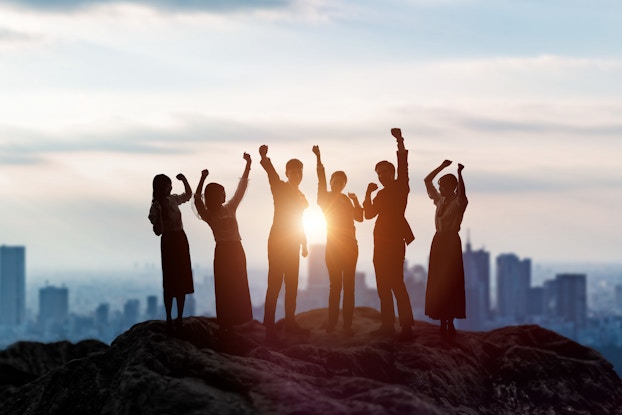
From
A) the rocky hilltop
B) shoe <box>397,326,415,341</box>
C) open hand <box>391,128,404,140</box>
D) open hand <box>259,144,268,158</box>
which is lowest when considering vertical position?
the rocky hilltop

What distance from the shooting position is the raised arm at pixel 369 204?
63.1 ft

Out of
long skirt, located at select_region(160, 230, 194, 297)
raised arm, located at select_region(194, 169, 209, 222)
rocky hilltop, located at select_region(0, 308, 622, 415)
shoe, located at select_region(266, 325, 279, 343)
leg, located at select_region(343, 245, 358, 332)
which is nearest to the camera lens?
rocky hilltop, located at select_region(0, 308, 622, 415)

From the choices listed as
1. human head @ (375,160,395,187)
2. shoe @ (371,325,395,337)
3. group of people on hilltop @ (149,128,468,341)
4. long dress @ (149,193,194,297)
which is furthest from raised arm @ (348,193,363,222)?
long dress @ (149,193,194,297)

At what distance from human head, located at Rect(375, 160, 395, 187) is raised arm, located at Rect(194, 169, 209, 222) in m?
3.60

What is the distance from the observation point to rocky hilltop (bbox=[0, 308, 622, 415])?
13.4 meters

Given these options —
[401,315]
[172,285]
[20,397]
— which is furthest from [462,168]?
[20,397]

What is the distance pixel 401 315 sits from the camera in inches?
766

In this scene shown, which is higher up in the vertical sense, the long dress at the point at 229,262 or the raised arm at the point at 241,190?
the raised arm at the point at 241,190

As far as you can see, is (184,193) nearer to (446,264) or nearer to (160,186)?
(160,186)

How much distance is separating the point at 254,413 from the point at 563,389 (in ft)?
28.5

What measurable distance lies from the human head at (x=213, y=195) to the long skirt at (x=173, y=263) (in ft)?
4.78

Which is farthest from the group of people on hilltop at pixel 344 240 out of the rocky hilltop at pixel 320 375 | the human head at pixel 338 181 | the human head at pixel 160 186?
the human head at pixel 160 186

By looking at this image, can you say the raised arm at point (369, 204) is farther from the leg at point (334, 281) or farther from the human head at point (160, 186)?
the human head at point (160, 186)

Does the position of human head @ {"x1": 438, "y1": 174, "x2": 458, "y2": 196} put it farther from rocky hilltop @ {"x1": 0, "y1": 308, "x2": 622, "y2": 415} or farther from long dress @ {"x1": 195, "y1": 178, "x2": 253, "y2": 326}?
long dress @ {"x1": 195, "y1": 178, "x2": 253, "y2": 326}
